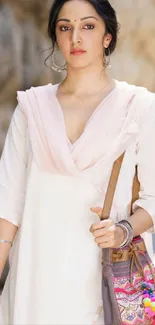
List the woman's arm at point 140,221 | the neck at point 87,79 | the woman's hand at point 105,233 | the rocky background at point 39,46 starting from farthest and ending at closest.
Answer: the rocky background at point 39,46, the neck at point 87,79, the woman's arm at point 140,221, the woman's hand at point 105,233

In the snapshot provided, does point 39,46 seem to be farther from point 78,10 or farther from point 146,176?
point 146,176

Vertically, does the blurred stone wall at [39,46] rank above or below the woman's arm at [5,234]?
above

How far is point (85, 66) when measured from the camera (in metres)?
1.85

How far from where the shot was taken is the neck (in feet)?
6.17

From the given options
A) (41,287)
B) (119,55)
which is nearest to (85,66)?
(41,287)

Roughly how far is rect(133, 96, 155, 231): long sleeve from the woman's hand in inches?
6.2

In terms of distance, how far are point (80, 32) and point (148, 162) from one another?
0.40 meters

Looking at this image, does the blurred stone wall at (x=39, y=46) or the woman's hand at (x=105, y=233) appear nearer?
the woman's hand at (x=105, y=233)

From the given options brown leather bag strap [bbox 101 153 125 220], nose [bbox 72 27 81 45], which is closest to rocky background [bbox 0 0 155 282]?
nose [bbox 72 27 81 45]

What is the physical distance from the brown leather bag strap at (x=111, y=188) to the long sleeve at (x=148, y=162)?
0.07m

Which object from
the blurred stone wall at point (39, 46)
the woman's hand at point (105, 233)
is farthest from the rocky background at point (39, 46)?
the woman's hand at point (105, 233)

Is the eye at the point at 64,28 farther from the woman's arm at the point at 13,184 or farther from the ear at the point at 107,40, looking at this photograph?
the woman's arm at the point at 13,184

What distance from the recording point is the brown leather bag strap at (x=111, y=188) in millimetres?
1723

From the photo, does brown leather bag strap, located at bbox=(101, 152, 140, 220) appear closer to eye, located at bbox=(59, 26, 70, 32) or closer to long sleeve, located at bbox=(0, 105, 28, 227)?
long sleeve, located at bbox=(0, 105, 28, 227)
